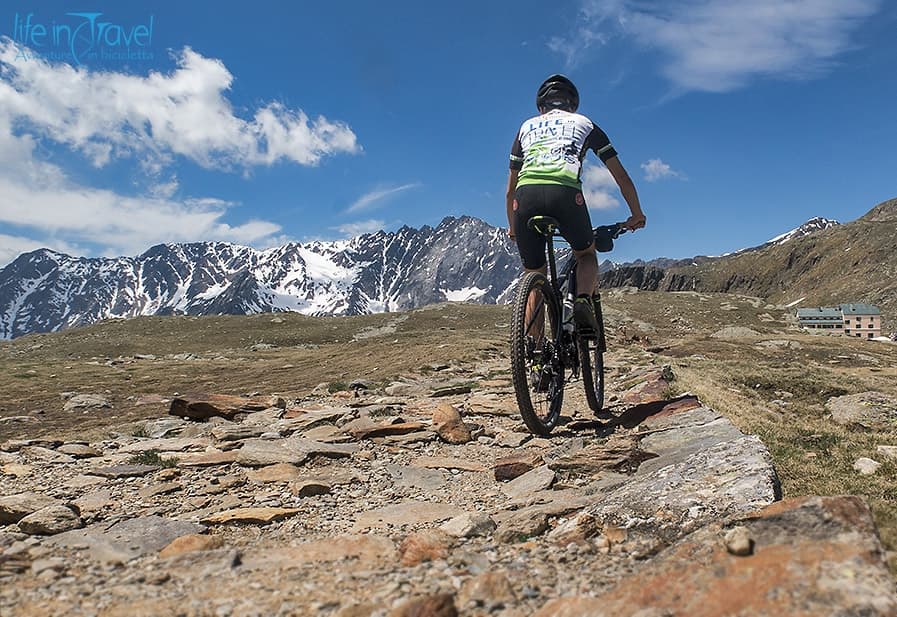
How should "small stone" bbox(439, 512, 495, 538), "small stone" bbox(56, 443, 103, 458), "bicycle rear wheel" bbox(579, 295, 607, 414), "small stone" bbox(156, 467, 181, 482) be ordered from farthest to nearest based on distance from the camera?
"small stone" bbox(56, 443, 103, 458) → "bicycle rear wheel" bbox(579, 295, 607, 414) → "small stone" bbox(156, 467, 181, 482) → "small stone" bbox(439, 512, 495, 538)

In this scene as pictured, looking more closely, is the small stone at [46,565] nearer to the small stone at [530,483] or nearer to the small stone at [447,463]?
the small stone at [530,483]

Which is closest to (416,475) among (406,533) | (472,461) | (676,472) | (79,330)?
(472,461)

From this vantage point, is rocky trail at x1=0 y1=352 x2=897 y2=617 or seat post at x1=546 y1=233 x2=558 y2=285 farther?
seat post at x1=546 y1=233 x2=558 y2=285

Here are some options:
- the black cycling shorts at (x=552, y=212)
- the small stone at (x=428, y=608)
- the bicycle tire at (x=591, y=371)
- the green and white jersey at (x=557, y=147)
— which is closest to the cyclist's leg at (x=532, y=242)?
the black cycling shorts at (x=552, y=212)

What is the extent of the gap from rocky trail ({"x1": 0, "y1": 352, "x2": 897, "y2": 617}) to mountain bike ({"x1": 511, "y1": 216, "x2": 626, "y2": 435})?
64 centimetres

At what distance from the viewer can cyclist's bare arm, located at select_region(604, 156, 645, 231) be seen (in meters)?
6.91

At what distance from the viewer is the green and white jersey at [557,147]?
20.9 ft

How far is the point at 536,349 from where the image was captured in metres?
6.61

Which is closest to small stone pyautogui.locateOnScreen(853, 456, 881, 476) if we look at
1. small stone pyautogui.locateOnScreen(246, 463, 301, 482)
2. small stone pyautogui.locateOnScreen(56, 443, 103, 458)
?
small stone pyautogui.locateOnScreen(246, 463, 301, 482)

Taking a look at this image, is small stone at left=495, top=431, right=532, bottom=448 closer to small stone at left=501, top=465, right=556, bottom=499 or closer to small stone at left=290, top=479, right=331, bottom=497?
small stone at left=501, top=465, right=556, bottom=499

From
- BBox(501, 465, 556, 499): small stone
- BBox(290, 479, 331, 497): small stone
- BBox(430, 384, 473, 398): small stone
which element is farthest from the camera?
BBox(430, 384, 473, 398): small stone

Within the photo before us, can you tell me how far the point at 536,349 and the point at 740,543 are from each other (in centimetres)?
384

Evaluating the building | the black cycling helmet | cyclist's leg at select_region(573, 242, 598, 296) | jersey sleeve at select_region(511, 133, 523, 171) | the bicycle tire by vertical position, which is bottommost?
the building

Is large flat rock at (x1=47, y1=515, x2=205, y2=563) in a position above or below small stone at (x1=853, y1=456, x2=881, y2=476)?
above
